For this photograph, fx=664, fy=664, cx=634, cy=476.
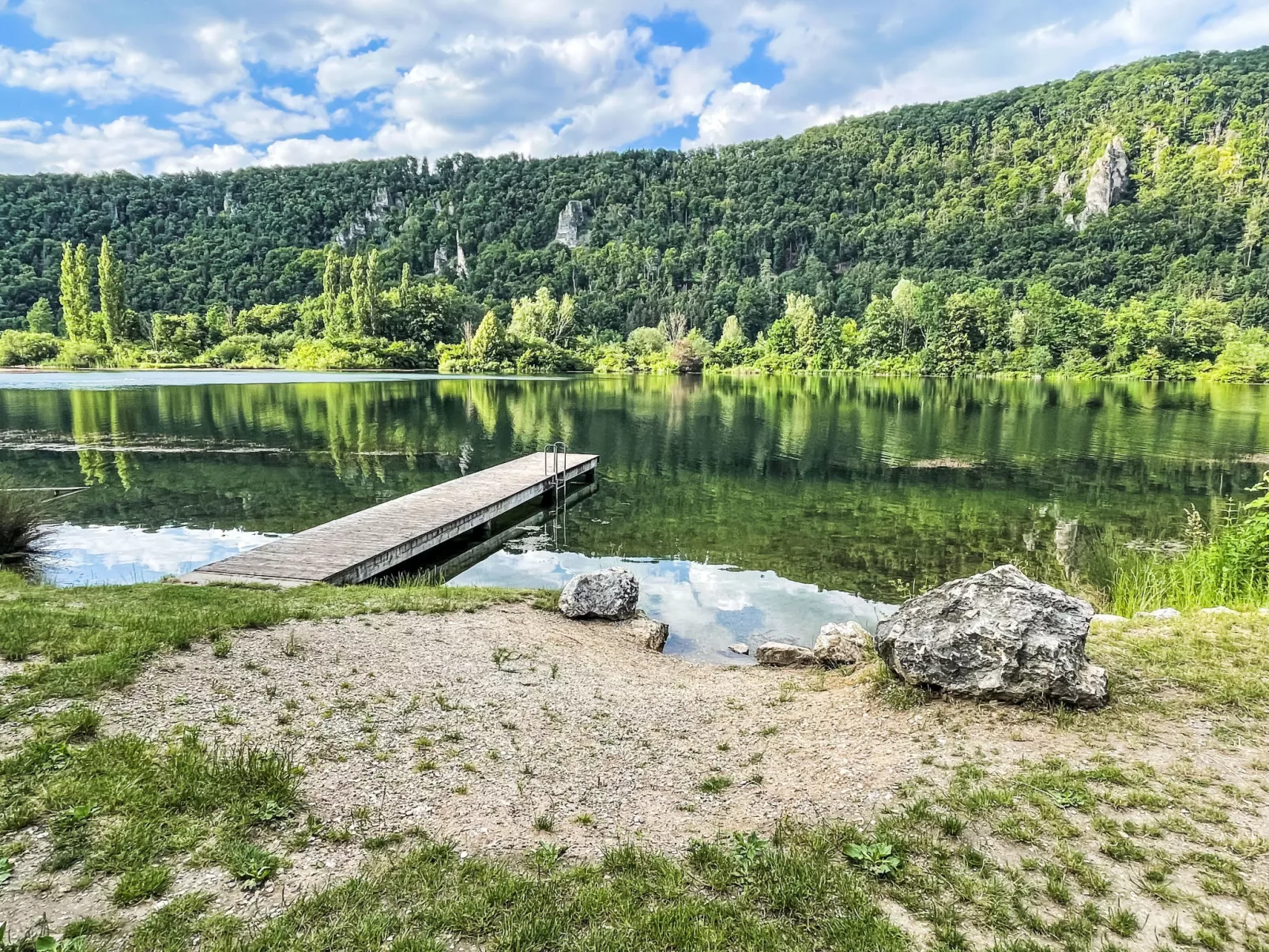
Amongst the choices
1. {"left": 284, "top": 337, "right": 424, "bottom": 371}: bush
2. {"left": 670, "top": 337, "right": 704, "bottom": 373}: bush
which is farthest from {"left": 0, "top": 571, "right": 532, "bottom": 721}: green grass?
{"left": 670, "top": 337, "right": 704, "bottom": 373}: bush

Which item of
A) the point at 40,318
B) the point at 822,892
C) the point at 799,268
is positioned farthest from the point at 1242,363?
the point at 40,318

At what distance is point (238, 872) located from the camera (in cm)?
379

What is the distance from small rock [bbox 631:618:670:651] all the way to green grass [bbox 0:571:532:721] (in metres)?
2.14

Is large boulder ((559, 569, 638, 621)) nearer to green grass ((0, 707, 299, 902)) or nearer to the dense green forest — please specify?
green grass ((0, 707, 299, 902))

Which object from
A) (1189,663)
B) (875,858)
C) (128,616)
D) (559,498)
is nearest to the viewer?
(875,858)

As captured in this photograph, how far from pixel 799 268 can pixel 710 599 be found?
180205 millimetres

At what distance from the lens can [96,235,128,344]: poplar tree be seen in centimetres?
9212

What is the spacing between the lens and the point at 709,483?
918 inches

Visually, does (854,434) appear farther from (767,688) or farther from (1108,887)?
(1108,887)

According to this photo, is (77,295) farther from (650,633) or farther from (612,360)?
(650,633)

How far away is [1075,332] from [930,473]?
91.6 meters

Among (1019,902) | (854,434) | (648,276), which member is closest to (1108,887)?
(1019,902)

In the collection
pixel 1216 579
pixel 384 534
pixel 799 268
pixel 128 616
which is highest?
pixel 799 268

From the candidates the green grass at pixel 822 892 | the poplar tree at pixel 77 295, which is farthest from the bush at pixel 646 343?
the green grass at pixel 822 892
